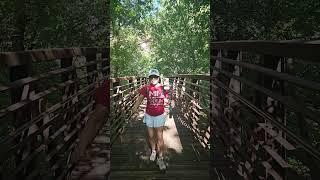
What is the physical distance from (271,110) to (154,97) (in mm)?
2417

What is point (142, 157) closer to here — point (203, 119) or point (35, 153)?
point (203, 119)

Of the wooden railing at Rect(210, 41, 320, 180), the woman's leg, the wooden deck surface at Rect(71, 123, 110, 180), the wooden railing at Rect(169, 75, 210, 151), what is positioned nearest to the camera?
the wooden railing at Rect(210, 41, 320, 180)

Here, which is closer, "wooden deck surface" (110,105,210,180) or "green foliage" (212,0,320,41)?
"wooden deck surface" (110,105,210,180)

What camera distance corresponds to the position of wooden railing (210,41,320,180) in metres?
2.07

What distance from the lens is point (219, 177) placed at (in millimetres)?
5039

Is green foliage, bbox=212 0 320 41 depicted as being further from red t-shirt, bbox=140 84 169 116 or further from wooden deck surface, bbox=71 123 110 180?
wooden deck surface, bbox=71 123 110 180

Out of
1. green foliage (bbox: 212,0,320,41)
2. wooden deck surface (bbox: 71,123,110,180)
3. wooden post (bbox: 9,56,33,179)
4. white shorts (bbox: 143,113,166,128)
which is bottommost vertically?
wooden deck surface (bbox: 71,123,110,180)

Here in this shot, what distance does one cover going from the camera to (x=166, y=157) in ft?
16.9

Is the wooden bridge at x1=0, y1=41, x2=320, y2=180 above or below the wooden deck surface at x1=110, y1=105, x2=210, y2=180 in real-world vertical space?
above

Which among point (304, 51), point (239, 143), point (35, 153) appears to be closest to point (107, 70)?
point (239, 143)

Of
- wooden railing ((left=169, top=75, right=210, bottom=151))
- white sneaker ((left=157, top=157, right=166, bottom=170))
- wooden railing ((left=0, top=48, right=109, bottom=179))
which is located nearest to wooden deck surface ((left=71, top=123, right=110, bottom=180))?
wooden railing ((left=0, top=48, right=109, bottom=179))

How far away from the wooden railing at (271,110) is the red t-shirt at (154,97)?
0.69m

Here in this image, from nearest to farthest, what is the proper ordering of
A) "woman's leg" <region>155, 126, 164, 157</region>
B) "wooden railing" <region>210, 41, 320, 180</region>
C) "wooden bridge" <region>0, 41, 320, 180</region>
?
"wooden railing" <region>210, 41, 320, 180</region> → "wooden bridge" <region>0, 41, 320, 180</region> → "woman's leg" <region>155, 126, 164, 157</region>

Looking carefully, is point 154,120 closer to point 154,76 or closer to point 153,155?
point 153,155
